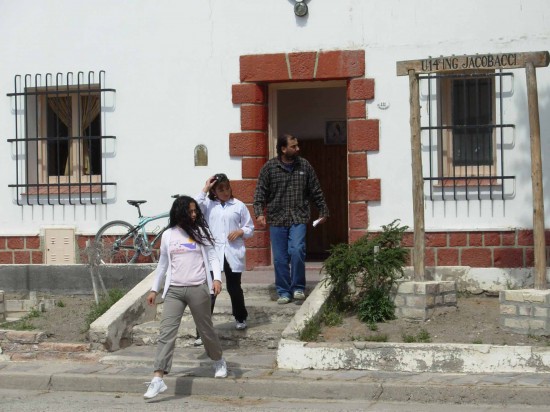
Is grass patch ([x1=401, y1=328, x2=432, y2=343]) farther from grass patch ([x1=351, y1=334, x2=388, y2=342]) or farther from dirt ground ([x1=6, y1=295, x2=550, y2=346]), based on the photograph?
grass patch ([x1=351, y1=334, x2=388, y2=342])

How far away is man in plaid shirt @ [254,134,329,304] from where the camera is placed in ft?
39.6

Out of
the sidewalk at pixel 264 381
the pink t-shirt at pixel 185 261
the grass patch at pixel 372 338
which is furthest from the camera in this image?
the grass patch at pixel 372 338

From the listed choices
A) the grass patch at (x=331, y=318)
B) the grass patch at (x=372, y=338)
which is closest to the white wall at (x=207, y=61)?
the grass patch at (x=331, y=318)

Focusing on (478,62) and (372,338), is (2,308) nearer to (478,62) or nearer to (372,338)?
(372,338)

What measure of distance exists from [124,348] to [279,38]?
14.9 ft

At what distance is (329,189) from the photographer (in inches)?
649

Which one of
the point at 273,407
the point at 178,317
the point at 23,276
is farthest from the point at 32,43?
the point at 273,407

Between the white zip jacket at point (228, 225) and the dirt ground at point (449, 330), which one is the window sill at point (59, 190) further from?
the dirt ground at point (449, 330)

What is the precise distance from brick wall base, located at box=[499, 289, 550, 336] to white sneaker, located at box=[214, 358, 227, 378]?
2831 mm

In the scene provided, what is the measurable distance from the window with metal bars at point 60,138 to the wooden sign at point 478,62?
459cm

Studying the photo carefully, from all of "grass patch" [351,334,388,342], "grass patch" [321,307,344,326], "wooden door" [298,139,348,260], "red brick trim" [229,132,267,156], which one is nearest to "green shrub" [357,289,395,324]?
"grass patch" [321,307,344,326]

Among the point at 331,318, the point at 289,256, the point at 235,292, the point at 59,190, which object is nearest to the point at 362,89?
the point at 289,256

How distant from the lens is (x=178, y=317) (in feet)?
32.5

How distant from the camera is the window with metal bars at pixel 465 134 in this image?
43.7 ft
